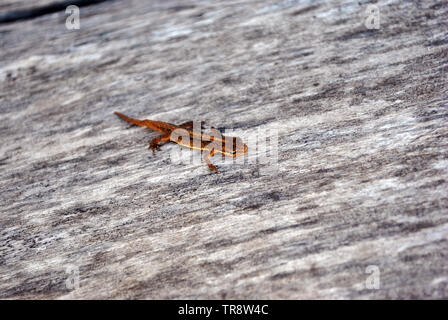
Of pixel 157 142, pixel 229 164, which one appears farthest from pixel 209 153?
pixel 157 142

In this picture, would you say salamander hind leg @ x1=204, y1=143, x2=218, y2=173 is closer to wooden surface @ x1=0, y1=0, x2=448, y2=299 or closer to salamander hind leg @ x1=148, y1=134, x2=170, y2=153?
wooden surface @ x1=0, y1=0, x2=448, y2=299

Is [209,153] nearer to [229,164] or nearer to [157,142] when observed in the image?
[229,164]

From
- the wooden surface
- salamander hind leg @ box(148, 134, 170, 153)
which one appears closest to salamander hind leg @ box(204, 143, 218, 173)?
the wooden surface

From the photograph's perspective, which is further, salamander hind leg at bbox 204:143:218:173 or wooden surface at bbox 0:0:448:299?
salamander hind leg at bbox 204:143:218:173

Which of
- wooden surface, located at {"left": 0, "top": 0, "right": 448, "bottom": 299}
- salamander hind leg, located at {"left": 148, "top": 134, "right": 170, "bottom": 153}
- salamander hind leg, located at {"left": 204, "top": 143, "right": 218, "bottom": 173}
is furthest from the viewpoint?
salamander hind leg, located at {"left": 148, "top": 134, "right": 170, "bottom": 153}

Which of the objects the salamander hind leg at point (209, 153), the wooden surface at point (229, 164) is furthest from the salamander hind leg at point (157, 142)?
the salamander hind leg at point (209, 153)

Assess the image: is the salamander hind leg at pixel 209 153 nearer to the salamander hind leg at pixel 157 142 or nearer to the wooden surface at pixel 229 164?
the wooden surface at pixel 229 164
